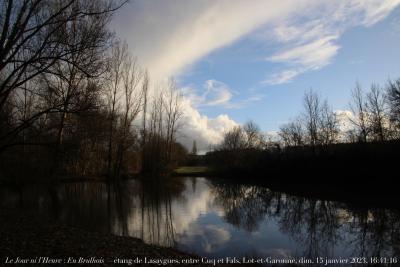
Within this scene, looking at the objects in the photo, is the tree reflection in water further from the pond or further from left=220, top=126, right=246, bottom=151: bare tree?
left=220, top=126, right=246, bottom=151: bare tree

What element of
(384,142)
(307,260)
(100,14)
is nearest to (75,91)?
(100,14)

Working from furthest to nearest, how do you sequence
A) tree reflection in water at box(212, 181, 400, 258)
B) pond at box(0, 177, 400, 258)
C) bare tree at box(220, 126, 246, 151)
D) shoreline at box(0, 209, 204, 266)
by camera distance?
1. bare tree at box(220, 126, 246, 151)
2. pond at box(0, 177, 400, 258)
3. tree reflection in water at box(212, 181, 400, 258)
4. shoreline at box(0, 209, 204, 266)

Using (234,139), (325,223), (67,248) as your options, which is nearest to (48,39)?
(67,248)

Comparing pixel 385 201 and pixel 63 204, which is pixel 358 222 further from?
pixel 63 204

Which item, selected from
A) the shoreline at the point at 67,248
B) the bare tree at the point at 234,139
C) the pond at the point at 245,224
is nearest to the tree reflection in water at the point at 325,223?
the pond at the point at 245,224

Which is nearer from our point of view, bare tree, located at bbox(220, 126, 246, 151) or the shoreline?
the shoreline

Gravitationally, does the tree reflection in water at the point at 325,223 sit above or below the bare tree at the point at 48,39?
below

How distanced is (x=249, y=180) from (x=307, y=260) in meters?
36.8

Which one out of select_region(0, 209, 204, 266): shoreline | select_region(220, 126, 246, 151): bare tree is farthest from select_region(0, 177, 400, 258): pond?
select_region(220, 126, 246, 151): bare tree

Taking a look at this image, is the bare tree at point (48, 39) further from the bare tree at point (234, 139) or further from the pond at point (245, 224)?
the bare tree at point (234, 139)

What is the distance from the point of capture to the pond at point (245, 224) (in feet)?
37.9

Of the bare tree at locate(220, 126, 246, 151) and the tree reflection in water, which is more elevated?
the bare tree at locate(220, 126, 246, 151)

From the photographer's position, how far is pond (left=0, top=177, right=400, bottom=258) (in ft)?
37.9

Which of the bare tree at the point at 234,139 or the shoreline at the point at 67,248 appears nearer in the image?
the shoreline at the point at 67,248
